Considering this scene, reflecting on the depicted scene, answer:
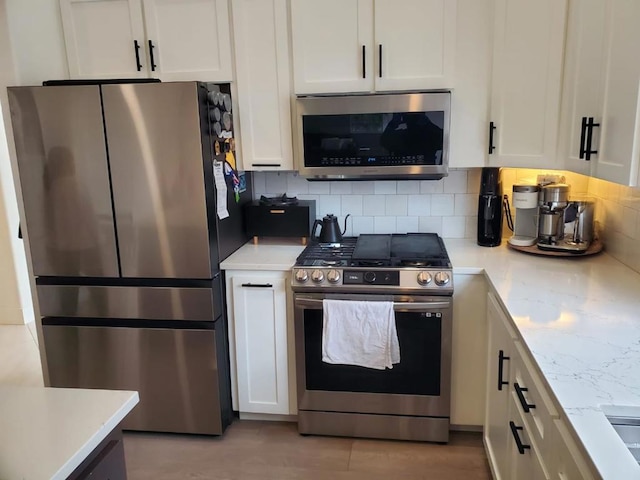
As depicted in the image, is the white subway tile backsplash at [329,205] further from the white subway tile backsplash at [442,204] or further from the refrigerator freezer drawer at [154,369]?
the refrigerator freezer drawer at [154,369]

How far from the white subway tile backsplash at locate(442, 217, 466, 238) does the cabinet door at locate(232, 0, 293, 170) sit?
962 mm

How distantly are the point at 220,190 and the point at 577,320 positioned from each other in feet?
5.53

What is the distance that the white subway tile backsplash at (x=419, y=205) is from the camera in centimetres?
299

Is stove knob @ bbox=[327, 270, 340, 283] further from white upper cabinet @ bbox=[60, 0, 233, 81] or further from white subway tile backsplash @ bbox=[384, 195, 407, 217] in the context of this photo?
white upper cabinet @ bbox=[60, 0, 233, 81]

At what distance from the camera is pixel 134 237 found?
2492mm

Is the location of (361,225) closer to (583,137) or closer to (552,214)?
(552,214)

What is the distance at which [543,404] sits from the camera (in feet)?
4.50

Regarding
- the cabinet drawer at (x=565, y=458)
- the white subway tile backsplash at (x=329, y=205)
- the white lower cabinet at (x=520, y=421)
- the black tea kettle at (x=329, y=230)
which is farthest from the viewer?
the white subway tile backsplash at (x=329, y=205)

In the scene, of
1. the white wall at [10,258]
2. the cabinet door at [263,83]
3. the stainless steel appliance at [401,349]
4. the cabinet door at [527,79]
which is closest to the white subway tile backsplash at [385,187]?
the stainless steel appliance at [401,349]

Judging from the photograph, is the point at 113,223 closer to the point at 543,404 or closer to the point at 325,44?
the point at 325,44

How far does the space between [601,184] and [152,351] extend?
239 centimetres

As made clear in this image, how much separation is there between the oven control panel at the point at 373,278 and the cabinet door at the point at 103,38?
139 cm

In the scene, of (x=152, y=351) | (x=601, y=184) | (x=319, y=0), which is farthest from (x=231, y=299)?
(x=601, y=184)

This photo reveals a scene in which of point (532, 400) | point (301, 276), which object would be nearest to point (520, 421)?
point (532, 400)
